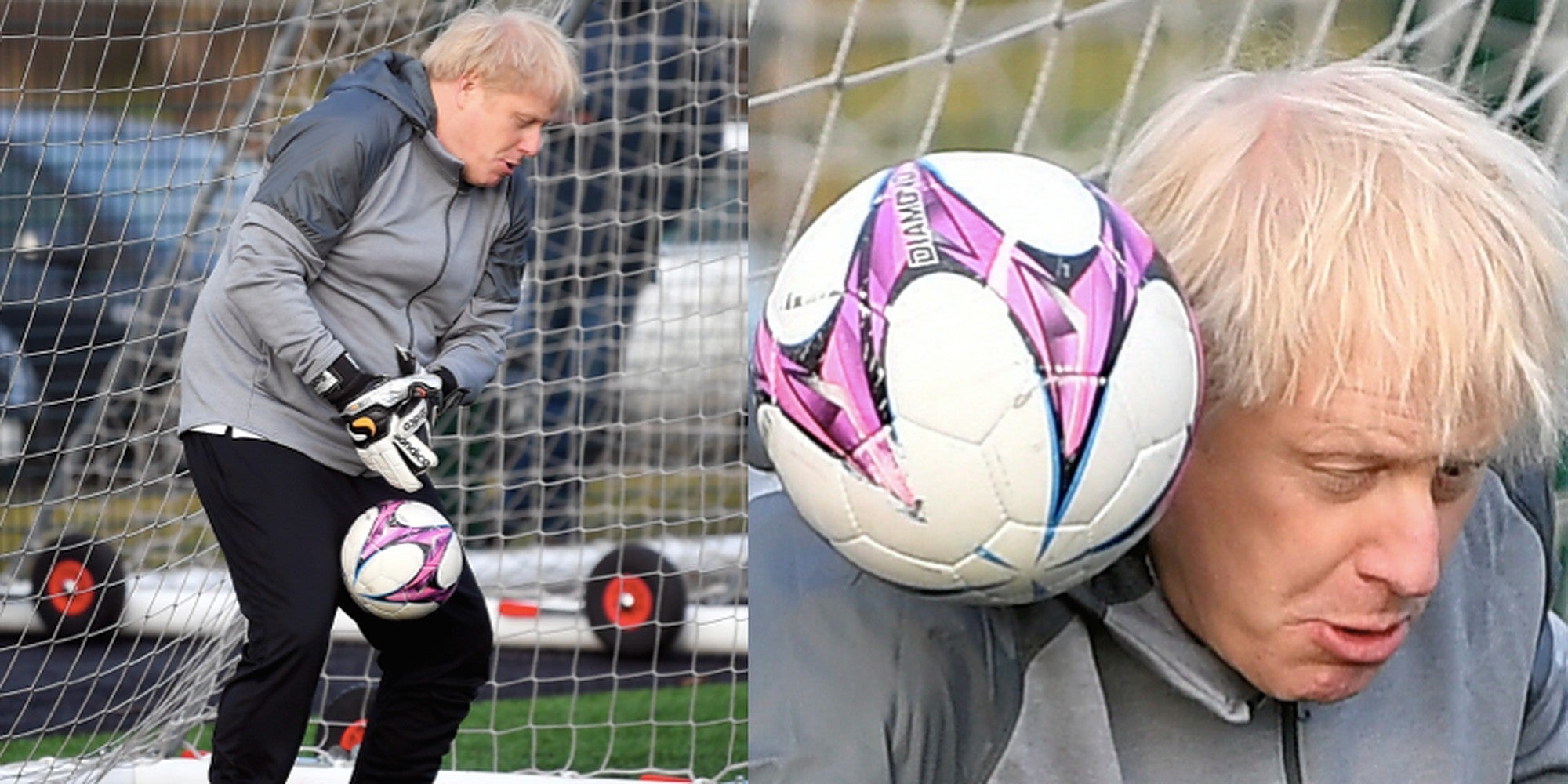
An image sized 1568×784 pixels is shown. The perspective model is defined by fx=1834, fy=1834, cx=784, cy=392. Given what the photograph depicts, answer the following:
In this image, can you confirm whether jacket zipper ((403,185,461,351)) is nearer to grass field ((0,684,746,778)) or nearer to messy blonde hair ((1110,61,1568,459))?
grass field ((0,684,746,778))

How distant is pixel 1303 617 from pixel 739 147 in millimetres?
3444

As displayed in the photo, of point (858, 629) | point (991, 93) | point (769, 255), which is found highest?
point (858, 629)

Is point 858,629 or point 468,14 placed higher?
point 858,629

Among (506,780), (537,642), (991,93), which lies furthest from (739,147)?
(506,780)

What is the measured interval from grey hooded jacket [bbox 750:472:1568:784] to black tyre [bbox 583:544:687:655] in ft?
8.85

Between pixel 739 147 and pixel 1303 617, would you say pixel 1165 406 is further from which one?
pixel 739 147

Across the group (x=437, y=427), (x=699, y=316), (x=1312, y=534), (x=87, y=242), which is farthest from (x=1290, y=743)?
(x=437, y=427)

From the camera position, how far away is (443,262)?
8.15ft

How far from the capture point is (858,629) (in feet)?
4.29

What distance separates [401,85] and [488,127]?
127 millimetres

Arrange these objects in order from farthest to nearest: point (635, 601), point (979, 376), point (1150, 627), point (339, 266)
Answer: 1. point (635, 601)
2. point (339, 266)
3. point (1150, 627)
4. point (979, 376)

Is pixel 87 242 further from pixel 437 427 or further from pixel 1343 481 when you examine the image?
pixel 1343 481

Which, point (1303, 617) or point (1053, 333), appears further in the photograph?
point (1303, 617)

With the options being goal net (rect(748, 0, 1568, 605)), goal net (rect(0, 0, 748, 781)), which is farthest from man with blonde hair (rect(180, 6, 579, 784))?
goal net (rect(0, 0, 748, 781))
